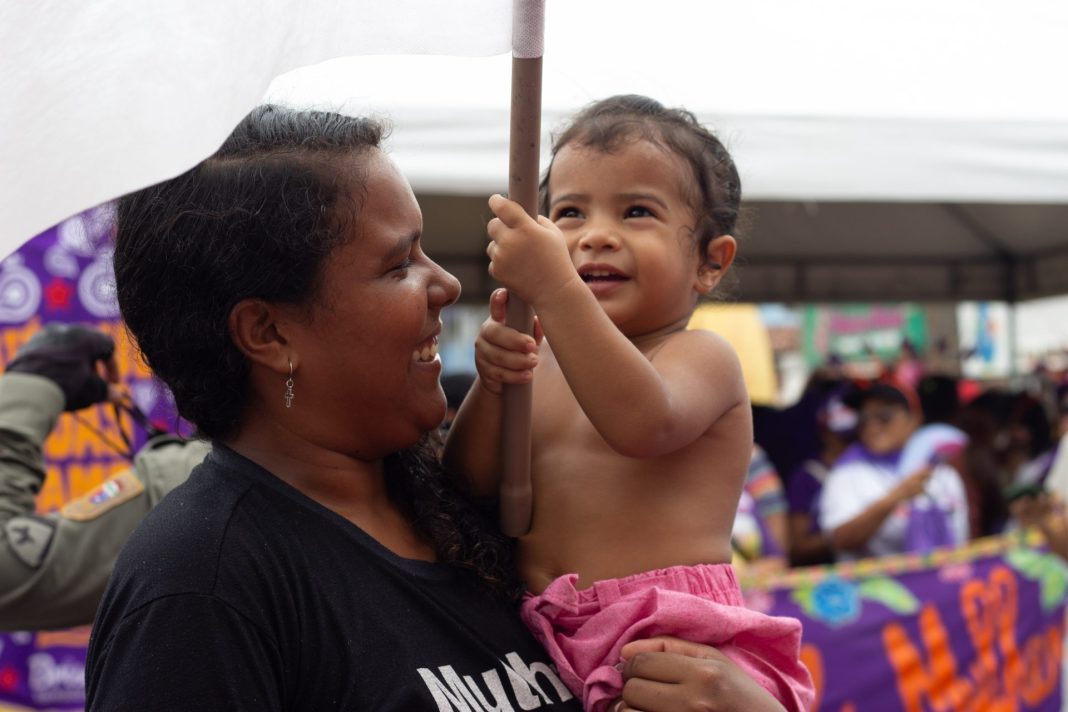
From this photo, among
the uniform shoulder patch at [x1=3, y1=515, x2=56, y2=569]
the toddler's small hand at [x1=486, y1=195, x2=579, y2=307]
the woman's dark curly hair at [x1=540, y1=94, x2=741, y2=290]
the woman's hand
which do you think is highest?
the woman's dark curly hair at [x1=540, y1=94, x2=741, y2=290]

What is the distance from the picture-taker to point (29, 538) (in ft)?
7.36

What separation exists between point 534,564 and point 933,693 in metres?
3.48

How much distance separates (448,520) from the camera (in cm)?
148

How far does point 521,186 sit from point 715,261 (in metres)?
0.67

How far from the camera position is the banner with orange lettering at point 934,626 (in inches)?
165

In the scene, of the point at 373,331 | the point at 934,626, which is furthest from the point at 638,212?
the point at 934,626

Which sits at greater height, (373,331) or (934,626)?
(373,331)

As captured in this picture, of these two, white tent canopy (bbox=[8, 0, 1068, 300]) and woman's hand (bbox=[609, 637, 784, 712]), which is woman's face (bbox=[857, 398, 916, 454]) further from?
woman's hand (bbox=[609, 637, 784, 712])

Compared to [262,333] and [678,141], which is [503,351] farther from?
[678,141]

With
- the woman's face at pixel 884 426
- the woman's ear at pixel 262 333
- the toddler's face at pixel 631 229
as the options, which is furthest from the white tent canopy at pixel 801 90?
the woman's face at pixel 884 426

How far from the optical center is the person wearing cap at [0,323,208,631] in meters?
2.25

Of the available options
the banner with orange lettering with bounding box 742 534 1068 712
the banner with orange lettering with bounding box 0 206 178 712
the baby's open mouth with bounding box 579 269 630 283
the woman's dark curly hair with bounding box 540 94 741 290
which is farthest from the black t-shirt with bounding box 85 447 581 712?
the banner with orange lettering with bounding box 742 534 1068 712

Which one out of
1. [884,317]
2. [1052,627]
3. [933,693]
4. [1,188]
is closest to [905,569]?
[933,693]

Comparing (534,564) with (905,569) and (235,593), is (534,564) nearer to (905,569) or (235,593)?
(235,593)
